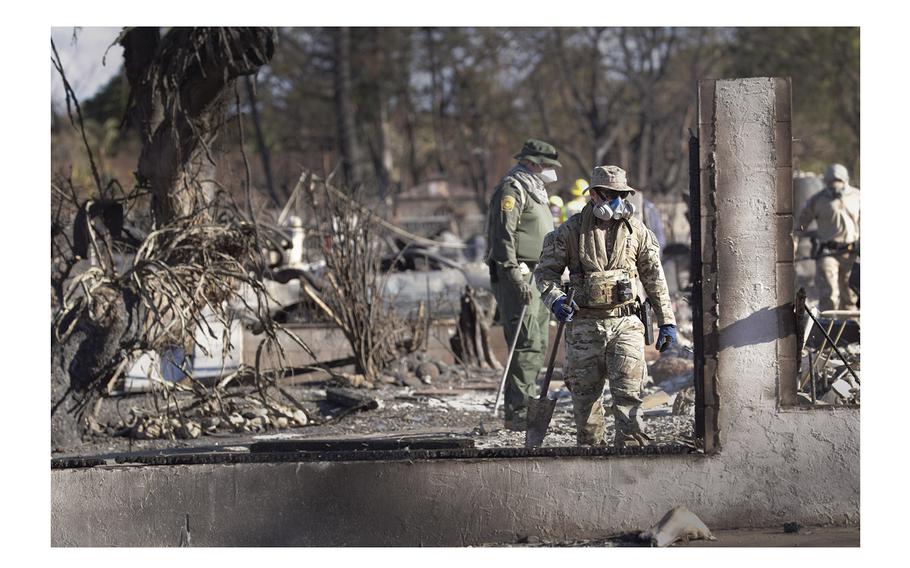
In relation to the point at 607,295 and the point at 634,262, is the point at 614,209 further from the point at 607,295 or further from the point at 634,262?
the point at 607,295

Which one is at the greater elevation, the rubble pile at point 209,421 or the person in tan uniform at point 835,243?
the person in tan uniform at point 835,243

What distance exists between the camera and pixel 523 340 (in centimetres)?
889

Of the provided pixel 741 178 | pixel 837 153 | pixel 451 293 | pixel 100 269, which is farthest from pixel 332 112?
pixel 741 178

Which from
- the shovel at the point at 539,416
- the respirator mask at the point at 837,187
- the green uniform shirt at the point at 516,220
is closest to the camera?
the shovel at the point at 539,416

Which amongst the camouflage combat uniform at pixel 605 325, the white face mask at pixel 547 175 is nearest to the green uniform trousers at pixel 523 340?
the white face mask at pixel 547 175

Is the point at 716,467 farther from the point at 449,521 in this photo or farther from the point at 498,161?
the point at 498,161

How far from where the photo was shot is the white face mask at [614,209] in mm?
6945

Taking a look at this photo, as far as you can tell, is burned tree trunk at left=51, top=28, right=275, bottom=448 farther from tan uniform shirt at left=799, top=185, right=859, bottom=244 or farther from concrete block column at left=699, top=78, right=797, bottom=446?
tan uniform shirt at left=799, top=185, right=859, bottom=244

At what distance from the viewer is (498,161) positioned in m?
49.7

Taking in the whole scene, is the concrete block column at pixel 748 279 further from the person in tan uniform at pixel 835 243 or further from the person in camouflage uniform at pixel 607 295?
the person in tan uniform at pixel 835 243

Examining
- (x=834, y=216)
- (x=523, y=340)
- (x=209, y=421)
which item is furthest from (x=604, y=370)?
(x=834, y=216)

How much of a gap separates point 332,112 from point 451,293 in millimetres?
31527

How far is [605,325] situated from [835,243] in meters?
8.08

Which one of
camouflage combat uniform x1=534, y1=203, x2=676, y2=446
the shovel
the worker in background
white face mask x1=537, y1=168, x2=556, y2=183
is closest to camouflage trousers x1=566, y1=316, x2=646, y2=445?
camouflage combat uniform x1=534, y1=203, x2=676, y2=446
